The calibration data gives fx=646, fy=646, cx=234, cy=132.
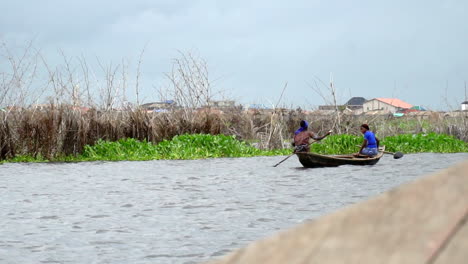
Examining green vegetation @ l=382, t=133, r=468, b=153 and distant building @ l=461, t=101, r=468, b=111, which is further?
distant building @ l=461, t=101, r=468, b=111

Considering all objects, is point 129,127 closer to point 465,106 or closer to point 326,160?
point 326,160

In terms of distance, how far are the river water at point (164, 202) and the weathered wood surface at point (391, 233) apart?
533 cm

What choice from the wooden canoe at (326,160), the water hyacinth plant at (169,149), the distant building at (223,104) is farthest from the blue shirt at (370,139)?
the distant building at (223,104)

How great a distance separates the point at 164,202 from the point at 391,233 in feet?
33.3

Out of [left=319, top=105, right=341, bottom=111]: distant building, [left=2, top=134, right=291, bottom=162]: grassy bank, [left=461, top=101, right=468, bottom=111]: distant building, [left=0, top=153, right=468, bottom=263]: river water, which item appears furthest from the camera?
[left=461, top=101, right=468, bottom=111]: distant building

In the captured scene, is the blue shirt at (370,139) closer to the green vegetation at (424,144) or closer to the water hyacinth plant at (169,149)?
the water hyacinth plant at (169,149)

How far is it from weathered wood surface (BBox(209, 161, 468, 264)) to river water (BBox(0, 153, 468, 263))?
5.33 metres

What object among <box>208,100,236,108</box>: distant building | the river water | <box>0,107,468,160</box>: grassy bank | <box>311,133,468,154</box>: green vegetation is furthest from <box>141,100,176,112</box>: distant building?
<box>311,133,468,154</box>: green vegetation

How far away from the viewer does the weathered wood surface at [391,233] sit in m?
0.74

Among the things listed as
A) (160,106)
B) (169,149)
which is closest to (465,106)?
(160,106)

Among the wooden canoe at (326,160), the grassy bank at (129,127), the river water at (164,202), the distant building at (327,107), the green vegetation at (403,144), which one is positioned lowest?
the river water at (164,202)

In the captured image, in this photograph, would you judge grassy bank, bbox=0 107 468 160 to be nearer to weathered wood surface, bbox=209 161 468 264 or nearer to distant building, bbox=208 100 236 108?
distant building, bbox=208 100 236 108

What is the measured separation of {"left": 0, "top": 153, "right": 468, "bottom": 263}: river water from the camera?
6719mm

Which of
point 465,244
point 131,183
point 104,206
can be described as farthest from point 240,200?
point 465,244
